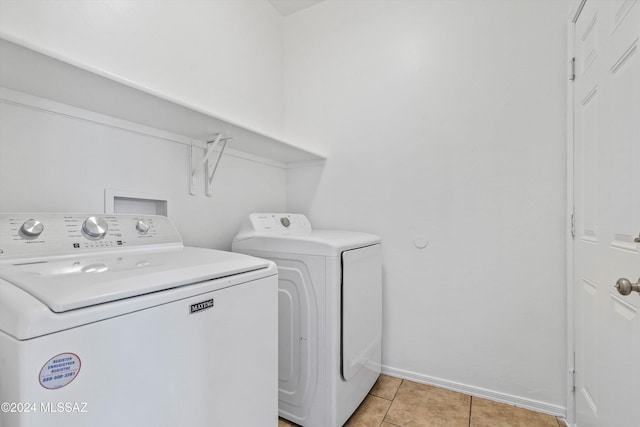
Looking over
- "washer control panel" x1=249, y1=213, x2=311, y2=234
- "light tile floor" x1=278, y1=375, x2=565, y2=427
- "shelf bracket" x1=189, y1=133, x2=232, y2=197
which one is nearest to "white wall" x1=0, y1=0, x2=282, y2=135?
"shelf bracket" x1=189, y1=133, x2=232, y2=197

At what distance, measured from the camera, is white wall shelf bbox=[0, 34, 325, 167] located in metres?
0.89

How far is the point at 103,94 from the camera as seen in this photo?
1.12 m

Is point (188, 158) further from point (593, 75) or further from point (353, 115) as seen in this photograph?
point (593, 75)

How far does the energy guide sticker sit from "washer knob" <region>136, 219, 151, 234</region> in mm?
743

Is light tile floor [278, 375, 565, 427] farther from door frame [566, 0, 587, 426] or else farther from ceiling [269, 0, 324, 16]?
ceiling [269, 0, 324, 16]

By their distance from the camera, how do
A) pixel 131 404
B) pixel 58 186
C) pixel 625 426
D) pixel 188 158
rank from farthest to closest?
pixel 188 158, pixel 58 186, pixel 625 426, pixel 131 404

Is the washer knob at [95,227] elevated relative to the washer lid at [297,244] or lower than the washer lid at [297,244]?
elevated

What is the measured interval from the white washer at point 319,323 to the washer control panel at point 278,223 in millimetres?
72

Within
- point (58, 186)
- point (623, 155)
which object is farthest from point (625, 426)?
point (58, 186)

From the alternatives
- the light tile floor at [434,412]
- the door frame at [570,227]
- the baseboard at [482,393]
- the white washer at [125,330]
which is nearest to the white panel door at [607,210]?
the door frame at [570,227]

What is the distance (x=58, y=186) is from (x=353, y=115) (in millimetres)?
1759

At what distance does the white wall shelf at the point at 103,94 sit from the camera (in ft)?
2.91

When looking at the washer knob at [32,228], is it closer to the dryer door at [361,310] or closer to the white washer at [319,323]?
the white washer at [319,323]

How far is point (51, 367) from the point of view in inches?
22.0
